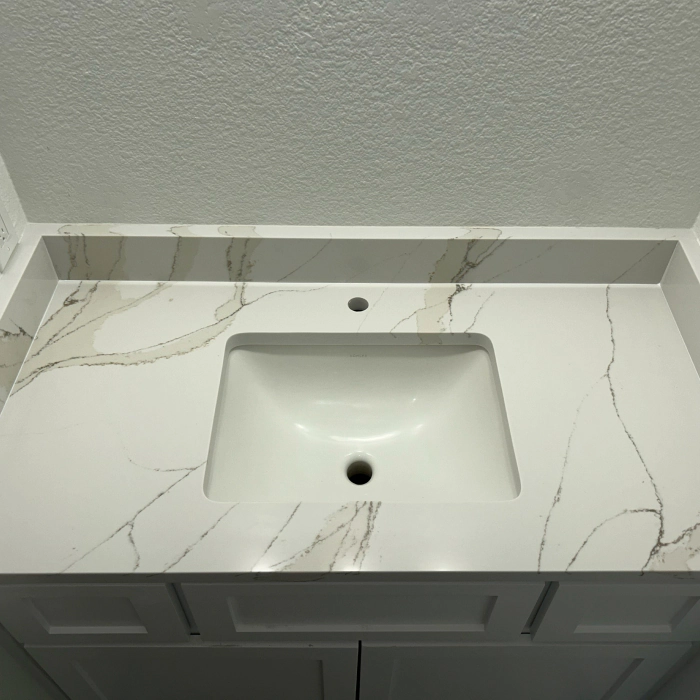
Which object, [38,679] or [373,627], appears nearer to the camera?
[373,627]

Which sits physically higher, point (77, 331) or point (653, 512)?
point (77, 331)

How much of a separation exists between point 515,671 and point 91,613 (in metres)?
0.63

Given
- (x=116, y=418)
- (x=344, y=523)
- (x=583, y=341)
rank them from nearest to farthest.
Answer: (x=344, y=523)
(x=116, y=418)
(x=583, y=341)

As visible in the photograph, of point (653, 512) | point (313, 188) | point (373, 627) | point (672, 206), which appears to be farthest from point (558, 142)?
point (373, 627)

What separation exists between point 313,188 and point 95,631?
706 mm

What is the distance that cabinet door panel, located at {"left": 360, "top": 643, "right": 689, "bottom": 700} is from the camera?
804 mm

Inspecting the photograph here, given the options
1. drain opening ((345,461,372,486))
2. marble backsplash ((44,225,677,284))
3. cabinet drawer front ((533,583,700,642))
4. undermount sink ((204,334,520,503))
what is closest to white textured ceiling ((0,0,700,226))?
marble backsplash ((44,225,677,284))

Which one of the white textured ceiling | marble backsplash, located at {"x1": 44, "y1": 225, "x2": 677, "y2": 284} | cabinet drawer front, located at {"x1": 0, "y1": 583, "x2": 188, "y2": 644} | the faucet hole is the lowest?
cabinet drawer front, located at {"x1": 0, "y1": 583, "x2": 188, "y2": 644}

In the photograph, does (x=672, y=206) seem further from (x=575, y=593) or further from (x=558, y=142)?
(x=575, y=593)

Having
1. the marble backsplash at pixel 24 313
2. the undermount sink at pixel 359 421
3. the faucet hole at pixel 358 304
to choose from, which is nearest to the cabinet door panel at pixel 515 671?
the undermount sink at pixel 359 421

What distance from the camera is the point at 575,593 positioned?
0.69m

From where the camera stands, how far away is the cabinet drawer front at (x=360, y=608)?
674 mm

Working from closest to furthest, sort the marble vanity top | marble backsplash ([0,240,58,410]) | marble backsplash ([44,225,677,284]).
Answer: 1. the marble vanity top
2. marble backsplash ([0,240,58,410])
3. marble backsplash ([44,225,677,284])

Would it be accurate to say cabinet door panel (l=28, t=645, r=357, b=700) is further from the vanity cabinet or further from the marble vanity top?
the marble vanity top
